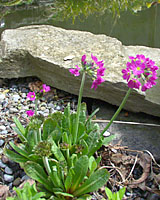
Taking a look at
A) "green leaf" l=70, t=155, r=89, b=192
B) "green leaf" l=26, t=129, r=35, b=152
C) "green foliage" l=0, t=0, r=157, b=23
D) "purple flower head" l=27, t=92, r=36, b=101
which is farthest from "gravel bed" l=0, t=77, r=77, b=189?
"green foliage" l=0, t=0, r=157, b=23

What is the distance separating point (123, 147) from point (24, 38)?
1.76 m

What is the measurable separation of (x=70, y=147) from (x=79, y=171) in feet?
0.78

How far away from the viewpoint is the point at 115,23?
489 centimetres

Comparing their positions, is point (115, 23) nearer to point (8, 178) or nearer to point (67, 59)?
point (67, 59)

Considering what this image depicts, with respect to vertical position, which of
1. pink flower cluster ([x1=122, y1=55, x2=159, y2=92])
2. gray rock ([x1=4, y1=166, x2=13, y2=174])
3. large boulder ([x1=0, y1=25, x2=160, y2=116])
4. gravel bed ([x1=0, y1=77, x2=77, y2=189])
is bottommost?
gray rock ([x1=4, y1=166, x2=13, y2=174])

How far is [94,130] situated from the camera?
1.73m

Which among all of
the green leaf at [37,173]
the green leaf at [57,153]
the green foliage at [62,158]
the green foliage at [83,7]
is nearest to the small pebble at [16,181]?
the green foliage at [62,158]

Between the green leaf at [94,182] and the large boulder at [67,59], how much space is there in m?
0.95

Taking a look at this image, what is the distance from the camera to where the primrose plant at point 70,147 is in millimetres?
1369

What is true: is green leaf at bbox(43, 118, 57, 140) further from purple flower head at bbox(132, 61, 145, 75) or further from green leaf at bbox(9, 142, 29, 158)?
purple flower head at bbox(132, 61, 145, 75)

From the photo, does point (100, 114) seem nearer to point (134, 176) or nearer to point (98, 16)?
point (134, 176)

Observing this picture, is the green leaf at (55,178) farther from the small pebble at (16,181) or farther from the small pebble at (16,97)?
the small pebble at (16,97)

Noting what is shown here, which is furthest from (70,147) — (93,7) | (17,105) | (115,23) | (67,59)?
(93,7)

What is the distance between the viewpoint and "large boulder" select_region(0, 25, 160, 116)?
2301 millimetres
